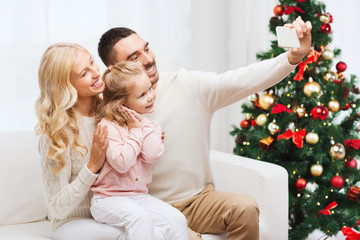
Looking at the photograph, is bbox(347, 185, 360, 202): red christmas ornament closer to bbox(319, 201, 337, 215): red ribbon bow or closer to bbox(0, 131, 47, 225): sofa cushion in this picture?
bbox(319, 201, 337, 215): red ribbon bow

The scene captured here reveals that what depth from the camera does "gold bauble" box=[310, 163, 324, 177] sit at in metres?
2.44

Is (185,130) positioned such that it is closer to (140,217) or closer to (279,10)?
(140,217)

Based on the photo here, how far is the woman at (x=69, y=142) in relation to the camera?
170 cm

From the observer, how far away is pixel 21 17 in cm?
272

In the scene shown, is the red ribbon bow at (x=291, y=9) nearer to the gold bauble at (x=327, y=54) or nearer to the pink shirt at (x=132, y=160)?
the gold bauble at (x=327, y=54)

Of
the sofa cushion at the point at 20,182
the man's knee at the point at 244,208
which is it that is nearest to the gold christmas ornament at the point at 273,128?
the man's knee at the point at 244,208

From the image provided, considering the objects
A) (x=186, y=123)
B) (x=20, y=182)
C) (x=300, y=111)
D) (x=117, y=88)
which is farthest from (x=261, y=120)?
(x=20, y=182)

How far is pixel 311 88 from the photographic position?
243 cm

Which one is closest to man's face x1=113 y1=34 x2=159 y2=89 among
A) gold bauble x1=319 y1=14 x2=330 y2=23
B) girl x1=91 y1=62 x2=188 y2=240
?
girl x1=91 y1=62 x2=188 y2=240

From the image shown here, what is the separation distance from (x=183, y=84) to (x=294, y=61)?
1.76 ft

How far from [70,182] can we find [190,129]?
1.79 feet

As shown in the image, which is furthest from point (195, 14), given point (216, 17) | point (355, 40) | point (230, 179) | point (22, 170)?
point (22, 170)

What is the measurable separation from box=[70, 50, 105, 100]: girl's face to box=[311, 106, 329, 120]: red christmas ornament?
1.14 meters

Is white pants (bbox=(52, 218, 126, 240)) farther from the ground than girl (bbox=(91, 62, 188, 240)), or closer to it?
closer to it
